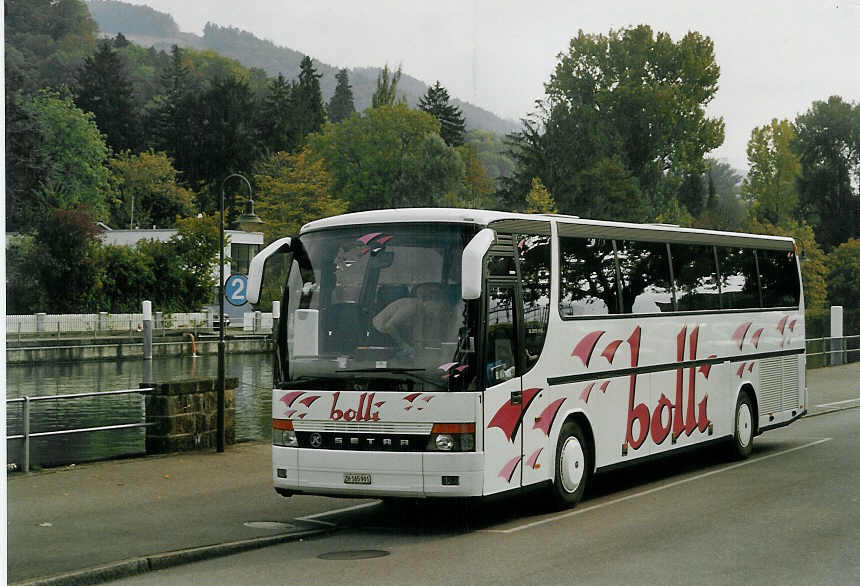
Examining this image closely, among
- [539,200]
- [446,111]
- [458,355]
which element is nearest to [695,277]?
[458,355]

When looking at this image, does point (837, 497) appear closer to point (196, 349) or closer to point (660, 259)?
point (660, 259)

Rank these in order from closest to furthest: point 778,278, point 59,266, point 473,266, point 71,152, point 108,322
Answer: point 473,266
point 778,278
point 108,322
point 59,266
point 71,152

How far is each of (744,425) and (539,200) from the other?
Answer: 219 ft

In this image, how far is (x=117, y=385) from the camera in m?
39.3

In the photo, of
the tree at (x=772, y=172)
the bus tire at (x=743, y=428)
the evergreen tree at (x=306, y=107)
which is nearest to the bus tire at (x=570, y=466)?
the bus tire at (x=743, y=428)

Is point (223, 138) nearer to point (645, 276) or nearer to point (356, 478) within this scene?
point (645, 276)

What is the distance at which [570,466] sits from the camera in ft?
42.8

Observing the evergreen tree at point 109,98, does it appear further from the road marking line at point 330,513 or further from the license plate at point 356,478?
the license plate at point 356,478

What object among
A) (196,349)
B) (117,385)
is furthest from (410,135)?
(117,385)

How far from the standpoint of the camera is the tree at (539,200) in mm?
83812

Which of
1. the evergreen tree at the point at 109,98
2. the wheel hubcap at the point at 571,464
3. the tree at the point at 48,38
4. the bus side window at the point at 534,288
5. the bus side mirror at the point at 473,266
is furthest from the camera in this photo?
the evergreen tree at the point at 109,98

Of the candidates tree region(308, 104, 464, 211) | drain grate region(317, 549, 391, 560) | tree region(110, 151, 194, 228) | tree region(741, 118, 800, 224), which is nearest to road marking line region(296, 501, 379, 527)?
drain grate region(317, 549, 391, 560)

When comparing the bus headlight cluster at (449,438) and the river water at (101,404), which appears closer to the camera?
the bus headlight cluster at (449,438)

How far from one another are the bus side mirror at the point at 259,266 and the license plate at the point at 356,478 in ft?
7.28
